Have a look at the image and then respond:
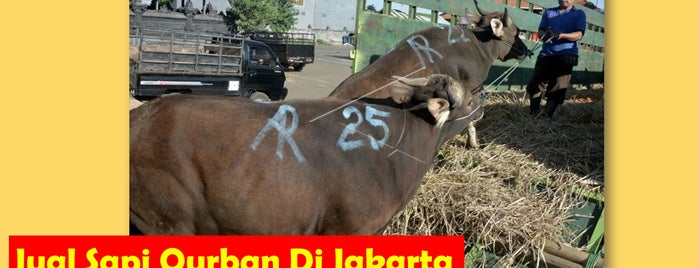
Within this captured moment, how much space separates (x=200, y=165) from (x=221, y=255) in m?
0.41

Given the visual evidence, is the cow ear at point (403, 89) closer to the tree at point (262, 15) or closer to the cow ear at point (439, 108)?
the cow ear at point (439, 108)

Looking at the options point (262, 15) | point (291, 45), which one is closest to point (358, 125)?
point (291, 45)

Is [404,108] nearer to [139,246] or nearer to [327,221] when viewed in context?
[327,221]

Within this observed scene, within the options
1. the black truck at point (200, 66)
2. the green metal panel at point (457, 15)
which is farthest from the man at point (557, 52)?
the black truck at point (200, 66)

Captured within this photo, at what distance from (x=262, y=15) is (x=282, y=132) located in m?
13.8

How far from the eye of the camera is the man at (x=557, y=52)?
5484 millimetres

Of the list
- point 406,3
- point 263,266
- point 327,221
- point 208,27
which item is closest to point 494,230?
point 327,221

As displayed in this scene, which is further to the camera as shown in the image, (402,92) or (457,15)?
(457,15)

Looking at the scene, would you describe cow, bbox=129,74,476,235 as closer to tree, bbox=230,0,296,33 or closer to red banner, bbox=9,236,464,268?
red banner, bbox=9,236,464,268

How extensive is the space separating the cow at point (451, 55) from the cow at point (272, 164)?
643 mm

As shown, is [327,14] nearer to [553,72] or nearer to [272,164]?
[553,72]

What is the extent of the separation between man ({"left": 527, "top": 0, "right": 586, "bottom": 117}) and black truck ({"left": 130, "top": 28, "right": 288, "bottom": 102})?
4345 mm

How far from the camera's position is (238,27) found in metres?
16.1

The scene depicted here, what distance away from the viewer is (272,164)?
2930mm
